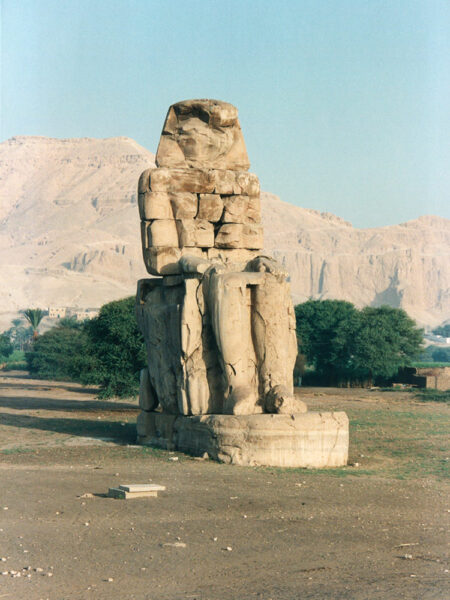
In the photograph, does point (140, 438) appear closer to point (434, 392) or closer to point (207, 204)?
point (207, 204)

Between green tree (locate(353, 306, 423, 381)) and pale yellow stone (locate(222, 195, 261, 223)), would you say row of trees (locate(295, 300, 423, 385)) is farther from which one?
pale yellow stone (locate(222, 195, 261, 223))

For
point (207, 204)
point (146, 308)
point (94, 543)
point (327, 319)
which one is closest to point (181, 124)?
point (207, 204)

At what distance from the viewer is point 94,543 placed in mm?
7695

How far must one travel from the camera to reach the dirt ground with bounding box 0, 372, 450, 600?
6.64 meters

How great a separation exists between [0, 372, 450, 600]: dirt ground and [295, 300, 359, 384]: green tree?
2823 centimetres

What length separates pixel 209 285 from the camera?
41.5ft

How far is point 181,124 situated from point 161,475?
6464 millimetres

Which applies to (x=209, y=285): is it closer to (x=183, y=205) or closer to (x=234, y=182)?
(x=183, y=205)

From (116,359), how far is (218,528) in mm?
17052

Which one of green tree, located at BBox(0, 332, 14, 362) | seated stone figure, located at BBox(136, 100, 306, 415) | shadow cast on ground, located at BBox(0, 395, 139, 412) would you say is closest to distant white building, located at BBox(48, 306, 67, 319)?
green tree, located at BBox(0, 332, 14, 362)

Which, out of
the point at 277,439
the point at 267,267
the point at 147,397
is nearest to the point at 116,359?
the point at 147,397

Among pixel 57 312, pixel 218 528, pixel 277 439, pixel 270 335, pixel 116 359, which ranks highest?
pixel 57 312

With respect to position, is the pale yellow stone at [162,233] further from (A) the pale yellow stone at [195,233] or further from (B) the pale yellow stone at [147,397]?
(B) the pale yellow stone at [147,397]

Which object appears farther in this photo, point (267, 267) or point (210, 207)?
point (210, 207)
